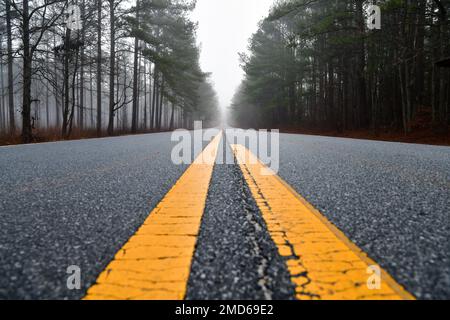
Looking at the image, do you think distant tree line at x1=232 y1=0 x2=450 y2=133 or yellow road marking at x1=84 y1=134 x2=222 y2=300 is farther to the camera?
distant tree line at x1=232 y1=0 x2=450 y2=133

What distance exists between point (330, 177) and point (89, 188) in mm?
1891

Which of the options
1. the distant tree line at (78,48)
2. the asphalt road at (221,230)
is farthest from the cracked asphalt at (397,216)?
the distant tree line at (78,48)

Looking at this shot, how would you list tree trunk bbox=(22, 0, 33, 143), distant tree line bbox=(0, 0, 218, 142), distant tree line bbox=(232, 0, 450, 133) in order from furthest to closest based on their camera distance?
distant tree line bbox=(232, 0, 450, 133)
distant tree line bbox=(0, 0, 218, 142)
tree trunk bbox=(22, 0, 33, 143)

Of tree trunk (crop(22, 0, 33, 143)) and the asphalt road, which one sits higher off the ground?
tree trunk (crop(22, 0, 33, 143))

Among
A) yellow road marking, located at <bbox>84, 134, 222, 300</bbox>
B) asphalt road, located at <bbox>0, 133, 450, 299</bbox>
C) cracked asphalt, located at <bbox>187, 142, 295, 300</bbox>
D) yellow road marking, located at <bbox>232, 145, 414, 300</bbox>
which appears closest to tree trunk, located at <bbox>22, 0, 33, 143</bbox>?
asphalt road, located at <bbox>0, 133, 450, 299</bbox>

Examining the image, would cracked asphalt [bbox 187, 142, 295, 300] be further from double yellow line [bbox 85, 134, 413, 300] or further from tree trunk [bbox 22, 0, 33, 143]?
tree trunk [bbox 22, 0, 33, 143]

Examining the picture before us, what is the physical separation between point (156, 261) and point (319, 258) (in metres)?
0.50

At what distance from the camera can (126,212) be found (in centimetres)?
131

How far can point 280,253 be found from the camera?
2.78 feet

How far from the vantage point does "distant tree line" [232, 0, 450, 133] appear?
36.5ft

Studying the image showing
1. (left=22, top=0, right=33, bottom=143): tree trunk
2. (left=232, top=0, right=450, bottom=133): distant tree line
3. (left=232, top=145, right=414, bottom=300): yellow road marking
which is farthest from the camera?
(left=232, top=0, right=450, bottom=133): distant tree line

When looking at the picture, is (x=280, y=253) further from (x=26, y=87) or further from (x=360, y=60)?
(x=360, y=60)

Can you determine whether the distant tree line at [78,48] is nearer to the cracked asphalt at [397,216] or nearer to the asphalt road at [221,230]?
the asphalt road at [221,230]

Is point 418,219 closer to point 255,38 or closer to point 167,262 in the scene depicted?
point 167,262
